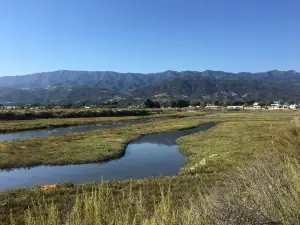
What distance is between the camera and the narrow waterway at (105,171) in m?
21.3

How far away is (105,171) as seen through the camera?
23844 millimetres

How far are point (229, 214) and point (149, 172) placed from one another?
18138 mm

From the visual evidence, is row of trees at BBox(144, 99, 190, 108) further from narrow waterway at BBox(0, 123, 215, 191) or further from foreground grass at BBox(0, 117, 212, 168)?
narrow waterway at BBox(0, 123, 215, 191)

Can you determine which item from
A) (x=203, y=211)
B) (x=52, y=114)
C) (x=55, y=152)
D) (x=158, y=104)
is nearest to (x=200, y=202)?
(x=203, y=211)

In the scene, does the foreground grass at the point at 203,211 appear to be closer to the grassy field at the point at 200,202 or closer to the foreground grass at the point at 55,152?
the grassy field at the point at 200,202

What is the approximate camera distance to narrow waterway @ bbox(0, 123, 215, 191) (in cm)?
2127

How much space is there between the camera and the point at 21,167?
2591cm

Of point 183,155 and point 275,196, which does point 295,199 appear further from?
point 183,155

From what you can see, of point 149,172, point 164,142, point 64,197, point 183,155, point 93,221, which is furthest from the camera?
point 164,142

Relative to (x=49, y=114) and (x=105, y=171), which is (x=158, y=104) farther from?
(x=105, y=171)

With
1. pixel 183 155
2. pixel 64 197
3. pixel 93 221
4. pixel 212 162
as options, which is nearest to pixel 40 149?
pixel 183 155

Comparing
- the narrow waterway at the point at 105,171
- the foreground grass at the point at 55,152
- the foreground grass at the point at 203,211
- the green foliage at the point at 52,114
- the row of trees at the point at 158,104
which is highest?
the foreground grass at the point at 203,211

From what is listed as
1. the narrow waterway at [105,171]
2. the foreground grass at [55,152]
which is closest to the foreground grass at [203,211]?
the narrow waterway at [105,171]

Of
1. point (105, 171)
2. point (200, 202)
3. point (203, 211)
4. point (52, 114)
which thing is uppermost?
point (203, 211)
